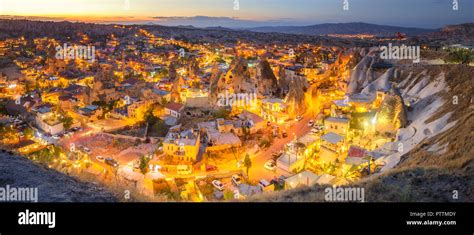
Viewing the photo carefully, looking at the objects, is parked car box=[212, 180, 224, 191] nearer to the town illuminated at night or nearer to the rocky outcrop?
the town illuminated at night

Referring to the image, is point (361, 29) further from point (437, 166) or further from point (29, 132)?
point (437, 166)

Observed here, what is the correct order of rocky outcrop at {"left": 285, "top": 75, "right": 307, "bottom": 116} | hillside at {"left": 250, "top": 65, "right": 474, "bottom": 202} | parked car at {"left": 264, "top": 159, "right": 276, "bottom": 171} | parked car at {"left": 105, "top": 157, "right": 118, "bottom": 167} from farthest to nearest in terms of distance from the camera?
rocky outcrop at {"left": 285, "top": 75, "right": 307, "bottom": 116}
parked car at {"left": 105, "top": 157, "right": 118, "bottom": 167}
parked car at {"left": 264, "top": 159, "right": 276, "bottom": 171}
hillside at {"left": 250, "top": 65, "right": 474, "bottom": 202}

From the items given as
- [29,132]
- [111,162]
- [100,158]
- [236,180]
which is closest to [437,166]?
[236,180]

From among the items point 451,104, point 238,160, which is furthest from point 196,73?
point 451,104

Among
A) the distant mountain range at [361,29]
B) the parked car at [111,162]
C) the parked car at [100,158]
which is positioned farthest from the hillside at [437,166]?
the distant mountain range at [361,29]

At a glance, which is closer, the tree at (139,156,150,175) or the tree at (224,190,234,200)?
the tree at (224,190,234,200)

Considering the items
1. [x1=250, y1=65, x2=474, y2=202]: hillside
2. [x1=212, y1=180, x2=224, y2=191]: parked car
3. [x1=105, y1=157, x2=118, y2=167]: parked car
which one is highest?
[x1=250, y1=65, x2=474, y2=202]: hillside

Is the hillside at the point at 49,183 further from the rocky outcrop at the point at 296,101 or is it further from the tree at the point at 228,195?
the rocky outcrop at the point at 296,101

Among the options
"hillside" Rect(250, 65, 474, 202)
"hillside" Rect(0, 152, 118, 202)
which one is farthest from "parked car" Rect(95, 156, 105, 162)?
"hillside" Rect(250, 65, 474, 202)

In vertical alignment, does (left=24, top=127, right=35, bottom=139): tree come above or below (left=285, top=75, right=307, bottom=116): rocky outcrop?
below
